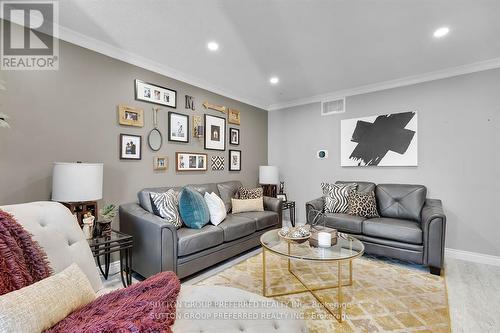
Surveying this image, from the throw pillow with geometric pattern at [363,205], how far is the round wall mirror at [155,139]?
275cm

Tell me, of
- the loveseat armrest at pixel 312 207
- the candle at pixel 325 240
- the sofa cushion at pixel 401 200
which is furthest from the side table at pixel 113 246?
the sofa cushion at pixel 401 200

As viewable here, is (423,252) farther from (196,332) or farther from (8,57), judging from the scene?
(8,57)

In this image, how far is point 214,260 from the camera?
8.43 feet

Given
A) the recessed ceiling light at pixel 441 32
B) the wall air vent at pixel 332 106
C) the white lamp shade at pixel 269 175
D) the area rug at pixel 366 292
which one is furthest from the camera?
the white lamp shade at pixel 269 175

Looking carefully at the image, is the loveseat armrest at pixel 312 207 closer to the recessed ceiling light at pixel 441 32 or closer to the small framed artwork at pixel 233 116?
the small framed artwork at pixel 233 116

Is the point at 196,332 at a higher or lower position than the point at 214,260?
higher

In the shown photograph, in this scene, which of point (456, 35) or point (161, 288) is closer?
point (161, 288)

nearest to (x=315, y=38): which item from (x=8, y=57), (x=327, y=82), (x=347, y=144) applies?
(x=327, y=82)

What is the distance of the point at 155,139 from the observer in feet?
9.86

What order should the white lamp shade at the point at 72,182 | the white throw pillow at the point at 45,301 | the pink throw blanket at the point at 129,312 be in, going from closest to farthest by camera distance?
1. the white throw pillow at the point at 45,301
2. the pink throw blanket at the point at 129,312
3. the white lamp shade at the point at 72,182

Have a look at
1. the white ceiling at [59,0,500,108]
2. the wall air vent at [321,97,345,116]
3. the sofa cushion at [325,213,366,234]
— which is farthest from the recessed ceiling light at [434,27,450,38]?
the sofa cushion at [325,213,366,234]

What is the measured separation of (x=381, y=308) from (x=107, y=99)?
334 cm

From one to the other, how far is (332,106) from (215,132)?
211 centimetres

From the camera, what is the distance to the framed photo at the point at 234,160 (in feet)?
13.5
